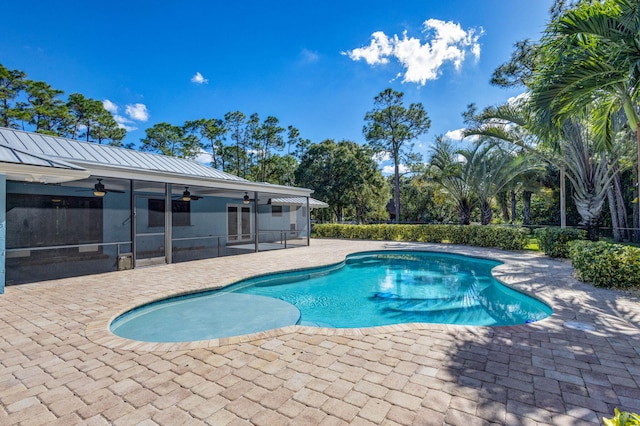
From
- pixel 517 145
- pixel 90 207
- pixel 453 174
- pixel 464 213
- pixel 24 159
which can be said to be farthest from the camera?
Answer: pixel 464 213

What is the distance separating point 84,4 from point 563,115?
50.3 feet

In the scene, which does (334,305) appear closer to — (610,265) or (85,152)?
(610,265)

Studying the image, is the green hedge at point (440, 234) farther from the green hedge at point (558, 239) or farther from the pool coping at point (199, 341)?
the pool coping at point (199, 341)

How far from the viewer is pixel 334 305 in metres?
6.96

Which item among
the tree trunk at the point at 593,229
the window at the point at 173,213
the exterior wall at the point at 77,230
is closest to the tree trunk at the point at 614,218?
the tree trunk at the point at 593,229

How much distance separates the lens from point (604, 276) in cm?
629

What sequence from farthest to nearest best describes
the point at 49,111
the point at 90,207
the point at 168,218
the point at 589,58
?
the point at 49,111 < the point at 90,207 < the point at 168,218 < the point at 589,58

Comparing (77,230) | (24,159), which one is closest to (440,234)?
(77,230)

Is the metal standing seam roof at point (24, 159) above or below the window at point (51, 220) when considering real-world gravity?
above

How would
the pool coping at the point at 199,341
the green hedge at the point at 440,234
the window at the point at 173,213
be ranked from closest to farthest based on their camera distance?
the pool coping at the point at 199,341 < the window at the point at 173,213 < the green hedge at the point at 440,234

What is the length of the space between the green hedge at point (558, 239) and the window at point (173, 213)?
1434 centimetres

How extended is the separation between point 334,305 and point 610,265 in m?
5.90

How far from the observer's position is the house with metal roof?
22.7 ft

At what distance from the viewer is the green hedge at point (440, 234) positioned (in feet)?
41.9
